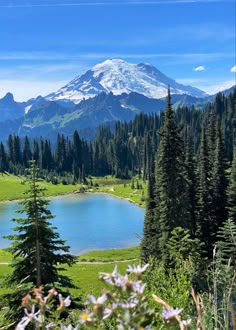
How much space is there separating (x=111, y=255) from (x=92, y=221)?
103ft

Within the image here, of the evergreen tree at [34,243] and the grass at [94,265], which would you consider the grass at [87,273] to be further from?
the evergreen tree at [34,243]

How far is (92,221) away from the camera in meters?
94.6

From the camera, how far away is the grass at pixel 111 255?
61344mm

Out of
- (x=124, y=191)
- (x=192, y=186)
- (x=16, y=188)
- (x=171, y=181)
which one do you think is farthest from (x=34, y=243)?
(x=16, y=188)

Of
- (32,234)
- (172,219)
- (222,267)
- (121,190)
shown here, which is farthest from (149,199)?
(121,190)

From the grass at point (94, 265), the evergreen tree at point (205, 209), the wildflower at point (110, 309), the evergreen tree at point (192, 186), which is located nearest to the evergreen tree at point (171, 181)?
the evergreen tree at point (192, 186)

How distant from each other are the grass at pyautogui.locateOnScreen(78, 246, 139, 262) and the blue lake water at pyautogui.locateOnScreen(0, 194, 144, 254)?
4.10m

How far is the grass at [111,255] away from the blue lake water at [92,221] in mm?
4104

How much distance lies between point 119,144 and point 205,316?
193708 mm

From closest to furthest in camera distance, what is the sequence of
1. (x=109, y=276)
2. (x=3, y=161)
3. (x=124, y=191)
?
(x=109, y=276), (x=124, y=191), (x=3, y=161)

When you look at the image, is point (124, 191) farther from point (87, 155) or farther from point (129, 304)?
point (129, 304)

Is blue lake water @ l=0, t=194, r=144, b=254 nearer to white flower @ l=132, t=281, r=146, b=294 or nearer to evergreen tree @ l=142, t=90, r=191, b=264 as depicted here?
evergreen tree @ l=142, t=90, r=191, b=264

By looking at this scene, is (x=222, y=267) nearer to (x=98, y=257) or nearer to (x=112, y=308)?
(x=112, y=308)

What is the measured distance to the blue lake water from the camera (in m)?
75.5
